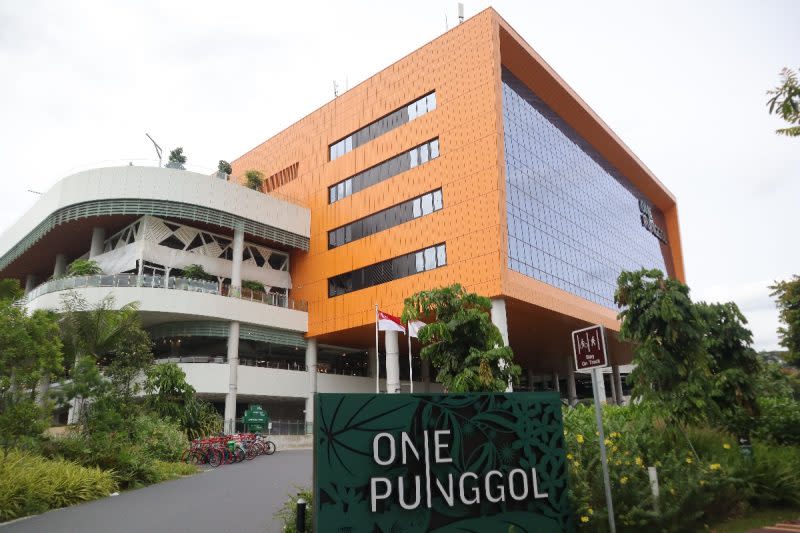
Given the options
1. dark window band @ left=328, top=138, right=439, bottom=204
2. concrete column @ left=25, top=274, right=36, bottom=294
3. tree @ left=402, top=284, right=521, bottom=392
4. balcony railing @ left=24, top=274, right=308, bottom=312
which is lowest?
tree @ left=402, top=284, right=521, bottom=392

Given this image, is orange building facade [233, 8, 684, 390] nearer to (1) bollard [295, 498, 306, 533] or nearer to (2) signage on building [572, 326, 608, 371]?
(2) signage on building [572, 326, 608, 371]

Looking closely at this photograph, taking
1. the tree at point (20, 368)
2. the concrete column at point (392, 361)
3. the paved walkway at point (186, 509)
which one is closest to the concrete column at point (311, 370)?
the concrete column at point (392, 361)

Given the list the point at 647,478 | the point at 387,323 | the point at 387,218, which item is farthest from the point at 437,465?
the point at 387,218

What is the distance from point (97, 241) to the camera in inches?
1388

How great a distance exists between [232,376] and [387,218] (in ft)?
42.4

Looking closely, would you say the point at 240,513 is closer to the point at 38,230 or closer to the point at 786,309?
the point at 786,309

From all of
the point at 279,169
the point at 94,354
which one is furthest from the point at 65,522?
the point at 279,169

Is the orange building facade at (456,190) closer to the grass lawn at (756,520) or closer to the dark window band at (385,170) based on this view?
the dark window band at (385,170)

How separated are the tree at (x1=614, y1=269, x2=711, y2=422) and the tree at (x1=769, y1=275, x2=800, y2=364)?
19541 mm

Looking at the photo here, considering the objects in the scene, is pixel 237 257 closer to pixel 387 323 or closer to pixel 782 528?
pixel 387 323

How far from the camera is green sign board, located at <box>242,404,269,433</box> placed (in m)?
28.9

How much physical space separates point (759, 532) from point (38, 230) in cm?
4061

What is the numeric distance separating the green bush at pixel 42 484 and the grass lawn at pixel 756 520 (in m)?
12.8

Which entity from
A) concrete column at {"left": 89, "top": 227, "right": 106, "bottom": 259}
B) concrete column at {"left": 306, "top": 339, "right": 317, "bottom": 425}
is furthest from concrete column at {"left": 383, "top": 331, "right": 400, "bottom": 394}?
concrete column at {"left": 89, "top": 227, "right": 106, "bottom": 259}
